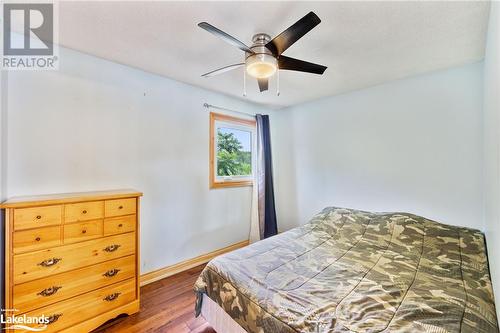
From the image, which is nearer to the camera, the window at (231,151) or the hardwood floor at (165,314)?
the hardwood floor at (165,314)

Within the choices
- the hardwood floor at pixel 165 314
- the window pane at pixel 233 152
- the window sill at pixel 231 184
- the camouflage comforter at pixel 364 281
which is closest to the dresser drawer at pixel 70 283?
the hardwood floor at pixel 165 314

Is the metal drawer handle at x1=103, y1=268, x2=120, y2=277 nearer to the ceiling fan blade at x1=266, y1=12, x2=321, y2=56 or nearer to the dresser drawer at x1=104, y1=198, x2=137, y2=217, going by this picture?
the dresser drawer at x1=104, y1=198, x2=137, y2=217

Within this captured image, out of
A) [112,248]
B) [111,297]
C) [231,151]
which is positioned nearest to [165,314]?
[111,297]

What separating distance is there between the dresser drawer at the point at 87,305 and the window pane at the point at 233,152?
1705mm

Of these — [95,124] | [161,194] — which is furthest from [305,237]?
[95,124]

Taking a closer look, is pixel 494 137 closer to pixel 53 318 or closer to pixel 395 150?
pixel 395 150

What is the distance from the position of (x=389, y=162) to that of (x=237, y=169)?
2.03 metres

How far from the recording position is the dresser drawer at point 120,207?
175 cm

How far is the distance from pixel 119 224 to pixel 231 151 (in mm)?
1835

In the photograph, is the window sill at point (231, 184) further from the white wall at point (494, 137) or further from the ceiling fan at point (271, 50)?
the white wall at point (494, 137)

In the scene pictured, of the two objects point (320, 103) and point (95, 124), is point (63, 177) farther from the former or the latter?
point (320, 103)

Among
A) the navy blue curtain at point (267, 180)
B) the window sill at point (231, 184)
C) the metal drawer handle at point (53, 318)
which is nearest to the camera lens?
the metal drawer handle at point (53, 318)

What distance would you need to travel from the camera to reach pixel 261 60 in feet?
4.99

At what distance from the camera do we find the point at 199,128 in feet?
9.32
